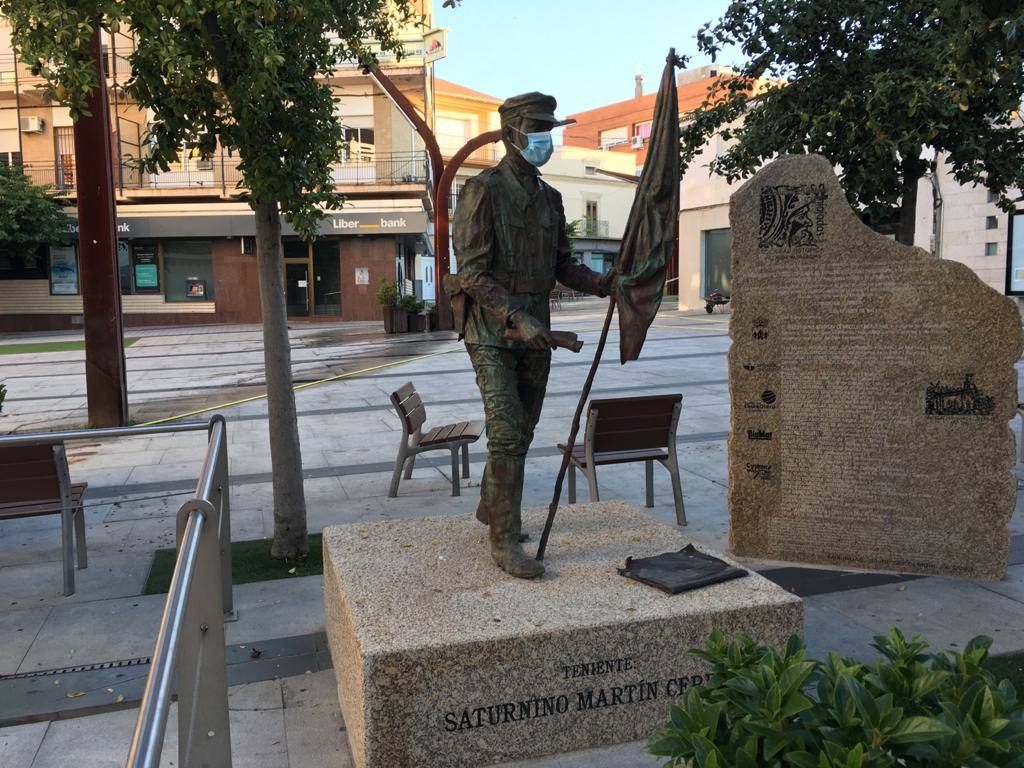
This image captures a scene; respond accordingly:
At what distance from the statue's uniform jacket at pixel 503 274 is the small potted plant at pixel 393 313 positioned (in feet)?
72.2

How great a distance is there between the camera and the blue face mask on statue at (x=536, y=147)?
12.6 ft

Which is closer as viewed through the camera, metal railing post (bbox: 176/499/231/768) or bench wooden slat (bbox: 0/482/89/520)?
metal railing post (bbox: 176/499/231/768)

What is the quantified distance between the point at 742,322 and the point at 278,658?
326 centimetres

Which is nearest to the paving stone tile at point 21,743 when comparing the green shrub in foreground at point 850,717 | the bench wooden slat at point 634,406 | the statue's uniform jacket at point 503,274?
the statue's uniform jacket at point 503,274

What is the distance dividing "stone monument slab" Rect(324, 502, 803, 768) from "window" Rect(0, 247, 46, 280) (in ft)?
109

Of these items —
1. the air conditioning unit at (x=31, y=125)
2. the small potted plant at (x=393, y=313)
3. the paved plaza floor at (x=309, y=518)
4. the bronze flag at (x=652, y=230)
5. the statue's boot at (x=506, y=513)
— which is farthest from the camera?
the air conditioning unit at (x=31, y=125)

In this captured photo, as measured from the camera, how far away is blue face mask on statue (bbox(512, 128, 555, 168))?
385cm

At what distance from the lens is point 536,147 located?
3854 millimetres

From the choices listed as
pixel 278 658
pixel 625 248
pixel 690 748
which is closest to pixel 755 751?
pixel 690 748

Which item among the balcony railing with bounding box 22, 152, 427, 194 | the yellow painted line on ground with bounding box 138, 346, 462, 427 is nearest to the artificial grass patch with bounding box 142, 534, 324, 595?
the yellow painted line on ground with bounding box 138, 346, 462, 427

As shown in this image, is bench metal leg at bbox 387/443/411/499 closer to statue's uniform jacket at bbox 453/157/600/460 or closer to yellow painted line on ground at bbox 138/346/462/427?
yellow painted line on ground at bbox 138/346/462/427

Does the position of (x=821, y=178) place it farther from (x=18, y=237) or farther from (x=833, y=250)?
(x=18, y=237)

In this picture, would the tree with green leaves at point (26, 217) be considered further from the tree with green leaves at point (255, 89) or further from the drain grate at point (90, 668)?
the drain grate at point (90, 668)

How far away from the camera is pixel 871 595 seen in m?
5.02
